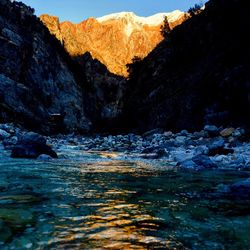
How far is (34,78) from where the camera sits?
62.3 metres

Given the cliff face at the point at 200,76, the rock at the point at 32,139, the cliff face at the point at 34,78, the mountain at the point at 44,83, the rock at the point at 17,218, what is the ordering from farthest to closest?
1. the mountain at the point at 44,83
2. the cliff face at the point at 34,78
3. the cliff face at the point at 200,76
4. the rock at the point at 32,139
5. the rock at the point at 17,218

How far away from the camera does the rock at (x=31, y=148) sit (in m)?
14.9

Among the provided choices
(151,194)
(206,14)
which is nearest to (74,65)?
(206,14)

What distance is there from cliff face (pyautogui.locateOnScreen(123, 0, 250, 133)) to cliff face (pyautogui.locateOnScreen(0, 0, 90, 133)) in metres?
14.6

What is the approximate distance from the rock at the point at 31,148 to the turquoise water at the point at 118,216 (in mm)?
6757

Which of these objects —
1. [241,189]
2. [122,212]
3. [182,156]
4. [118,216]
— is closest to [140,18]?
[182,156]

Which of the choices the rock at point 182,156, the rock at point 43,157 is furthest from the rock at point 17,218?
the rock at point 182,156

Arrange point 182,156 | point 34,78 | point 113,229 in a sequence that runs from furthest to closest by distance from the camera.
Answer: point 34,78 < point 182,156 < point 113,229

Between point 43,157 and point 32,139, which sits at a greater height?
point 32,139

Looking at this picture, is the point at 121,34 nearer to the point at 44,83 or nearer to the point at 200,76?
the point at 44,83

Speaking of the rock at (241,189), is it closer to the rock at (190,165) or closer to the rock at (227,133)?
the rock at (190,165)

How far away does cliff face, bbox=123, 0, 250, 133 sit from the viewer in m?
29.0

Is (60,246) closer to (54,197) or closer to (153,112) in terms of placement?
(54,197)

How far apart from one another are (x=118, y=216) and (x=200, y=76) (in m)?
33.5
